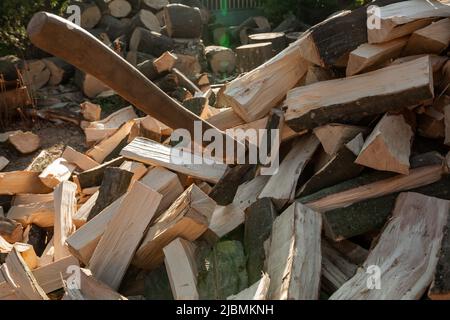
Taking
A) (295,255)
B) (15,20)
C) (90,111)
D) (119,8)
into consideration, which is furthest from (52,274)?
(119,8)

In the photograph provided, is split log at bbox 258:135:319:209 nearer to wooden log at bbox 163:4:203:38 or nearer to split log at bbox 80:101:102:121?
split log at bbox 80:101:102:121

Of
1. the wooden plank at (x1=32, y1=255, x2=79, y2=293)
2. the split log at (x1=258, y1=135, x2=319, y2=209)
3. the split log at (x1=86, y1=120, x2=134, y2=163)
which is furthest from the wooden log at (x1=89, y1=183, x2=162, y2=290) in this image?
the split log at (x1=86, y1=120, x2=134, y2=163)

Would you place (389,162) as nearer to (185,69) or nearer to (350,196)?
(350,196)

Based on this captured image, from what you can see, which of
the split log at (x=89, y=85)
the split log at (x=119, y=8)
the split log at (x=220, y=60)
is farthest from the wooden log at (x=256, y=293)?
the split log at (x=119, y=8)

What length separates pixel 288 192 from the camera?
2617 mm

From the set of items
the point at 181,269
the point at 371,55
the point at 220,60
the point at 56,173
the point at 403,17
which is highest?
the point at 403,17

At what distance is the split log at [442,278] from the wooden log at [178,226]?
3.52 ft

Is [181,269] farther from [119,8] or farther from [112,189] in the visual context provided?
[119,8]

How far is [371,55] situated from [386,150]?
0.55 meters

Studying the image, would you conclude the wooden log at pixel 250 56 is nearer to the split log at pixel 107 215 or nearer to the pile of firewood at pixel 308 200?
the pile of firewood at pixel 308 200

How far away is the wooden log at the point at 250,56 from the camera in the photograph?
20.8ft

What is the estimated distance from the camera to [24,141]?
5.21 metres
